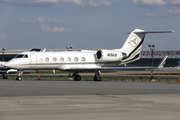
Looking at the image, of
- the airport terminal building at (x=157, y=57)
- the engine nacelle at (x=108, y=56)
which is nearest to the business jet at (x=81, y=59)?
the engine nacelle at (x=108, y=56)

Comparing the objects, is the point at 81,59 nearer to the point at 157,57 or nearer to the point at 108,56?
the point at 108,56

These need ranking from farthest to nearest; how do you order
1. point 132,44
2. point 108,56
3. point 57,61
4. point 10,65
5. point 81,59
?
1. point 132,44
2. point 108,56
3. point 81,59
4. point 57,61
5. point 10,65

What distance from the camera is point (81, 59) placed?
38312mm

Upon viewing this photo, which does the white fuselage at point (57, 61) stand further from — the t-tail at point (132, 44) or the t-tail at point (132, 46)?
the t-tail at point (132, 44)

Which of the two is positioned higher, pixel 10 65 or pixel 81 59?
pixel 81 59

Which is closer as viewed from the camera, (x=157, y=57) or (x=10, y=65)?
(x=10, y=65)

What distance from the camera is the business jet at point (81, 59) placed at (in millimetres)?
35906

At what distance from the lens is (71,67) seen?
123 ft

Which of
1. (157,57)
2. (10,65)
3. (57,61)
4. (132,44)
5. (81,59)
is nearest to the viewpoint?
(10,65)

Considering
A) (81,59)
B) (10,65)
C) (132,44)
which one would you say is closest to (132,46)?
(132,44)

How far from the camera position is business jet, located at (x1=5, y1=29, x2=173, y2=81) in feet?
118

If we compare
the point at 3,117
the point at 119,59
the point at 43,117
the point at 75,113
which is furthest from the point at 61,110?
the point at 119,59

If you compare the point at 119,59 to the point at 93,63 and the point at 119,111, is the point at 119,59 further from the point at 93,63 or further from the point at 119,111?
the point at 119,111

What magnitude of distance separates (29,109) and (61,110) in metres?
1.33
